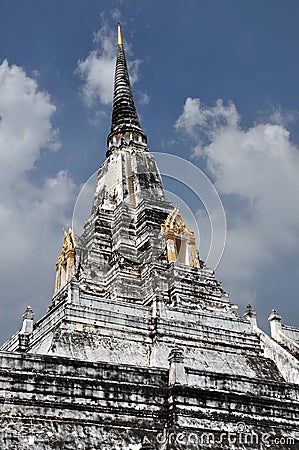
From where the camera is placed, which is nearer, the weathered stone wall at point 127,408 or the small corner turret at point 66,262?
the weathered stone wall at point 127,408

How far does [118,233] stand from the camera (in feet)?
109

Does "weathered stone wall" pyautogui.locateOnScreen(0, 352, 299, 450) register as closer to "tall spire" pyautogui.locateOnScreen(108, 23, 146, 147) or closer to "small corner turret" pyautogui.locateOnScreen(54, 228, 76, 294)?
"small corner turret" pyautogui.locateOnScreen(54, 228, 76, 294)

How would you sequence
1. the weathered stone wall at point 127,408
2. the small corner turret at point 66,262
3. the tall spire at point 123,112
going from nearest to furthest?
the weathered stone wall at point 127,408, the small corner turret at point 66,262, the tall spire at point 123,112

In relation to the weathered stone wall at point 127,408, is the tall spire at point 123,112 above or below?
above

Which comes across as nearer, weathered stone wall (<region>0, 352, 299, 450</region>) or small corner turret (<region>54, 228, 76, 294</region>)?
weathered stone wall (<region>0, 352, 299, 450</region>)

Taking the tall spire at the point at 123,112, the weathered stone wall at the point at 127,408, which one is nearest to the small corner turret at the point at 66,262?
the tall spire at the point at 123,112

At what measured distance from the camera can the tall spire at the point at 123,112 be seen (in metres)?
41.0

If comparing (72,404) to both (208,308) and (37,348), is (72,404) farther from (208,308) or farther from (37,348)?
(208,308)

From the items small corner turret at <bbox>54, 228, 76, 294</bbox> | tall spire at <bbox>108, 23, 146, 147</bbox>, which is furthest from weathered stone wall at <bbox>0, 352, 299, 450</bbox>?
tall spire at <bbox>108, 23, 146, 147</bbox>

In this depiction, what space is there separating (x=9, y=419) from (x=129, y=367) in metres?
3.61

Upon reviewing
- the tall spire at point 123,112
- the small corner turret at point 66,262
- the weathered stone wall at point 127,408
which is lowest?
the weathered stone wall at point 127,408

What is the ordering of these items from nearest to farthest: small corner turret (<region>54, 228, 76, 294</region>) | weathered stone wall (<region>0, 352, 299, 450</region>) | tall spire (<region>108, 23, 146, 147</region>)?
weathered stone wall (<region>0, 352, 299, 450</region>), small corner turret (<region>54, 228, 76, 294</region>), tall spire (<region>108, 23, 146, 147</region>)

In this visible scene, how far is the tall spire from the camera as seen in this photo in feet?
135

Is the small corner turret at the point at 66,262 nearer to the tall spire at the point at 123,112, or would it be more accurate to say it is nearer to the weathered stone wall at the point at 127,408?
the tall spire at the point at 123,112
